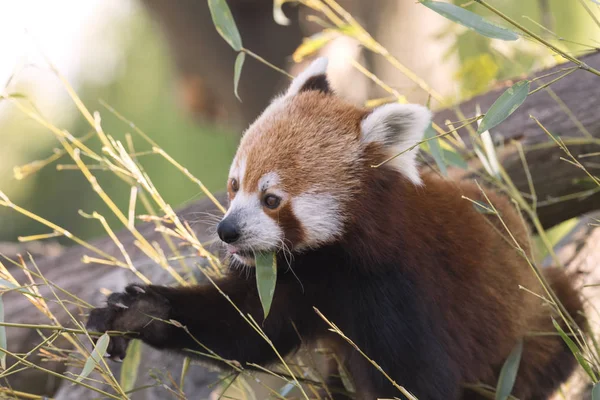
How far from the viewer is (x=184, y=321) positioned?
1.98 metres

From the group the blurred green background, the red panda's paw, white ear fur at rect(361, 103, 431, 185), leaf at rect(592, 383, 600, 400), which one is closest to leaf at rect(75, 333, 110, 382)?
the red panda's paw

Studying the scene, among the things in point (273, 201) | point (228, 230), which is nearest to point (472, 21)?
point (273, 201)

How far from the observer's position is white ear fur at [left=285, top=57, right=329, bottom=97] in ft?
7.19

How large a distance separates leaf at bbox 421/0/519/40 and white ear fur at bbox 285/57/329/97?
67 centimetres

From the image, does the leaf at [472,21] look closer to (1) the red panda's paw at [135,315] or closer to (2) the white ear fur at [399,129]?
(2) the white ear fur at [399,129]

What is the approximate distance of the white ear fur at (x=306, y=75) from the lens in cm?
219

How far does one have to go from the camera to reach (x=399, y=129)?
75.0 inches

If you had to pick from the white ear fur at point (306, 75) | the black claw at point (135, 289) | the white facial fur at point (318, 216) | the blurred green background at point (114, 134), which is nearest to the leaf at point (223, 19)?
the white ear fur at point (306, 75)

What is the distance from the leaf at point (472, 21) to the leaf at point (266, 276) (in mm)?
771

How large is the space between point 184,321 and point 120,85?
12.1 meters

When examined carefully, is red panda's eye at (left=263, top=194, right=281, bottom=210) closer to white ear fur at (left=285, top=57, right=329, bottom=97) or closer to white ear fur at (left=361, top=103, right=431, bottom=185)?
white ear fur at (left=361, top=103, right=431, bottom=185)

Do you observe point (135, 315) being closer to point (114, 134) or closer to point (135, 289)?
point (135, 289)

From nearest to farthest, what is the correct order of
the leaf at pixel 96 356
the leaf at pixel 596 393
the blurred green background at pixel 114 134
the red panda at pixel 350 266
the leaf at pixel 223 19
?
the leaf at pixel 596 393
the leaf at pixel 96 356
the red panda at pixel 350 266
the leaf at pixel 223 19
the blurred green background at pixel 114 134

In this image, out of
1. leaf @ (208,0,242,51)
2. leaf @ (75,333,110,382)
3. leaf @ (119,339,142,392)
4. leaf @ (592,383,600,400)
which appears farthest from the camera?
leaf @ (119,339,142,392)
